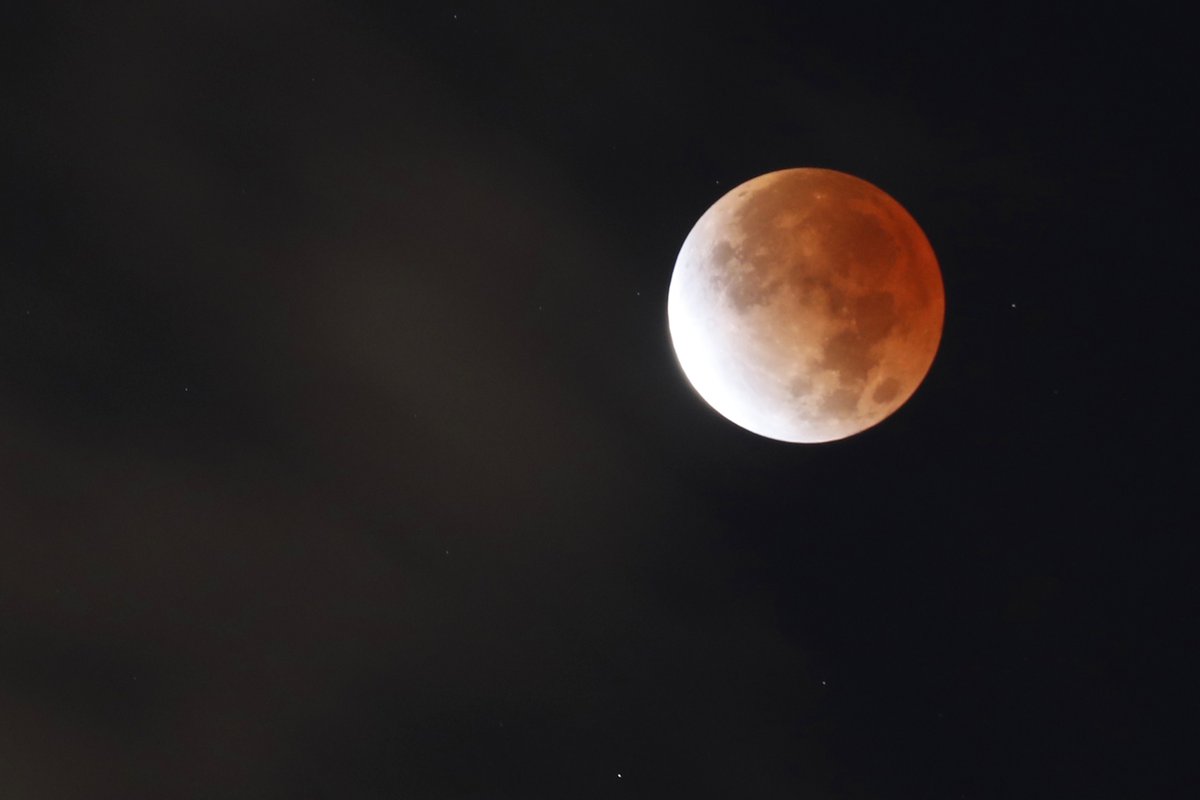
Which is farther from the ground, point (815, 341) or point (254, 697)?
point (815, 341)

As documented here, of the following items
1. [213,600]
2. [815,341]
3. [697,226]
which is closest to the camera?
[815,341]

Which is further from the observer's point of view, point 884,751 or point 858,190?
point 884,751

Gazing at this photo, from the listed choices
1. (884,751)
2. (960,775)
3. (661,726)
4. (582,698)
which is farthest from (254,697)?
(960,775)

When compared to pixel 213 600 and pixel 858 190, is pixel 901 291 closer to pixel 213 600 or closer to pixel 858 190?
pixel 858 190

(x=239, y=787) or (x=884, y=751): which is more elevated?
(x=884, y=751)

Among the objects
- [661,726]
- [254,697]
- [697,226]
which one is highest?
[697,226]

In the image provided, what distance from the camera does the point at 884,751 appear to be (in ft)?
19.4

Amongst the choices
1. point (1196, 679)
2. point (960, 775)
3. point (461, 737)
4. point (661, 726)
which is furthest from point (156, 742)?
point (1196, 679)

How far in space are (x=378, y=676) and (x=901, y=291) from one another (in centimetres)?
382

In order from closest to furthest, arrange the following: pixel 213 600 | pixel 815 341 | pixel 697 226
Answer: pixel 815 341 < pixel 697 226 < pixel 213 600

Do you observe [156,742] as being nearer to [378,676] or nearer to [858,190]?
[378,676]

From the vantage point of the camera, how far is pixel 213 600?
573cm

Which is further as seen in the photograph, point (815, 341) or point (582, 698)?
point (582, 698)

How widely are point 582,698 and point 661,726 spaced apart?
1.69 feet
